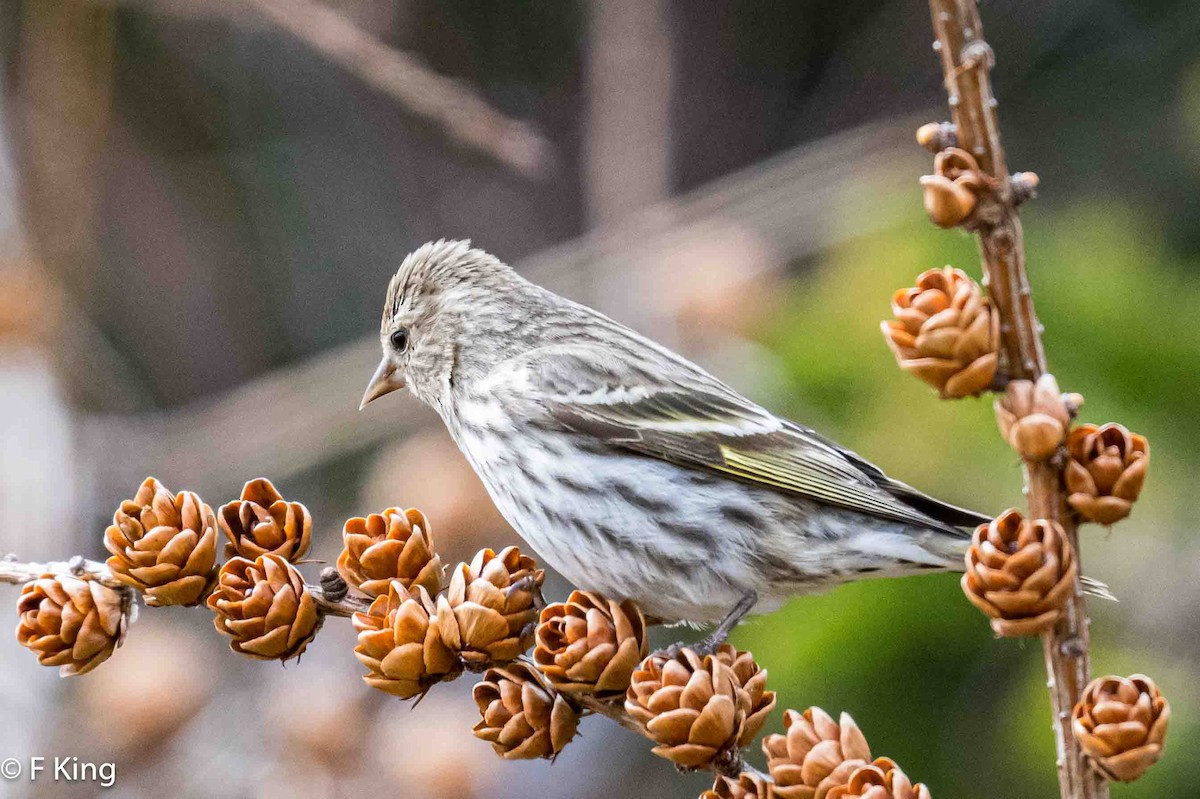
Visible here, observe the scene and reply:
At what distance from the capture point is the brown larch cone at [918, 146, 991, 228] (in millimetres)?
1232

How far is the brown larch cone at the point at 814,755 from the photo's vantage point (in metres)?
1.38

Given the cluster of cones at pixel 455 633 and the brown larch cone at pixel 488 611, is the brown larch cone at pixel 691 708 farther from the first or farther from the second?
the brown larch cone at pixel 488 611

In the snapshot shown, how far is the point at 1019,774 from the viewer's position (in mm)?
2799

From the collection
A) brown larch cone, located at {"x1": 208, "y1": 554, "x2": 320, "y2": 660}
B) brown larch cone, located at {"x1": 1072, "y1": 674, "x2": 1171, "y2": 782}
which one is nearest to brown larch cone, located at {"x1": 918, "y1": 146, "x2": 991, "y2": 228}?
brown larch cone, located at {"x1": 1072, "y1": 674, "x2": 1171, "y2": 782}

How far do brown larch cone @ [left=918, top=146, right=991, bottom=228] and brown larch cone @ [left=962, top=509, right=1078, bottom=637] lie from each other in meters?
0.30

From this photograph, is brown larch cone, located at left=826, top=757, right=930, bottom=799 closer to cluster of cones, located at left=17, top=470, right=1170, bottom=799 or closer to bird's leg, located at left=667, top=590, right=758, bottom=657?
cluster of cones, located at left=17, top=470, right=1170, bottom=799

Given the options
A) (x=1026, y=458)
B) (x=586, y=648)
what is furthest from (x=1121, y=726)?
(x=586, y=648)

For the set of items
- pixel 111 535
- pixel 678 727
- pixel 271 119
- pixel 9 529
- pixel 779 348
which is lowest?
pixel 9 529

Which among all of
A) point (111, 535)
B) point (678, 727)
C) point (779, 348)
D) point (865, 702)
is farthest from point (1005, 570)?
point (779, 348)

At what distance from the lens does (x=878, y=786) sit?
1.30 metres

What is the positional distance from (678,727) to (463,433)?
1414 millimetres

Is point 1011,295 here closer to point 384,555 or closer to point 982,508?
point 384,555

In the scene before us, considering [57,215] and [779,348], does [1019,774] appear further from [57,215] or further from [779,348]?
[57,215]

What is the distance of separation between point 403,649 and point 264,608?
6.9 inches
